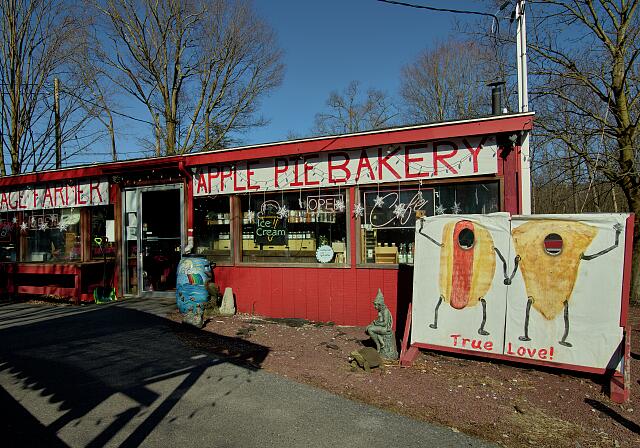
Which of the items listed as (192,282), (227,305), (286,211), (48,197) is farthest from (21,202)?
(286,211)

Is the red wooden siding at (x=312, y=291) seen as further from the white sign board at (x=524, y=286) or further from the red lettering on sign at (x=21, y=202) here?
the red lettering on sign at (x=21, y=202)

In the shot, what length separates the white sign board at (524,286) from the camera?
498cm

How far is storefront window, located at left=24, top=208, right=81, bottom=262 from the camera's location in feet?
36.3

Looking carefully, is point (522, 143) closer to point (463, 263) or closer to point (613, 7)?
point (463, 263)

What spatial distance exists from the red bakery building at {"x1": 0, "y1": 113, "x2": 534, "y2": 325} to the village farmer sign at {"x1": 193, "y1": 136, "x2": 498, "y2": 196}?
2 centimetres

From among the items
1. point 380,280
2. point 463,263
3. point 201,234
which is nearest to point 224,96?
point 201,234

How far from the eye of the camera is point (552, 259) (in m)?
5.30

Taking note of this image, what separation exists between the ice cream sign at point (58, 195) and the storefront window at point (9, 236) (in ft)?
0.78

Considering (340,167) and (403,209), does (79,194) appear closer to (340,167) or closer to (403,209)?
(340,167)

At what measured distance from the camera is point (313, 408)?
170 inches

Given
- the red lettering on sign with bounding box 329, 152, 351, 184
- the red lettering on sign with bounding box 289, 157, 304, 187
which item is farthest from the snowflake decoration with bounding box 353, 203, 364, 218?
the red lettering on sign with bounding box 289, 157, 304, 187

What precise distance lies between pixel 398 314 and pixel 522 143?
313 centimetres

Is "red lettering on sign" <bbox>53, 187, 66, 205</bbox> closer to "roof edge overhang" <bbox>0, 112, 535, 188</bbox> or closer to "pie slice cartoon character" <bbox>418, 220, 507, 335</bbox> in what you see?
"roof edge overhang" <bbox>0, 112, 535, 188</bbox>

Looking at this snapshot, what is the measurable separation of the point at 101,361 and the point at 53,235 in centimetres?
703
